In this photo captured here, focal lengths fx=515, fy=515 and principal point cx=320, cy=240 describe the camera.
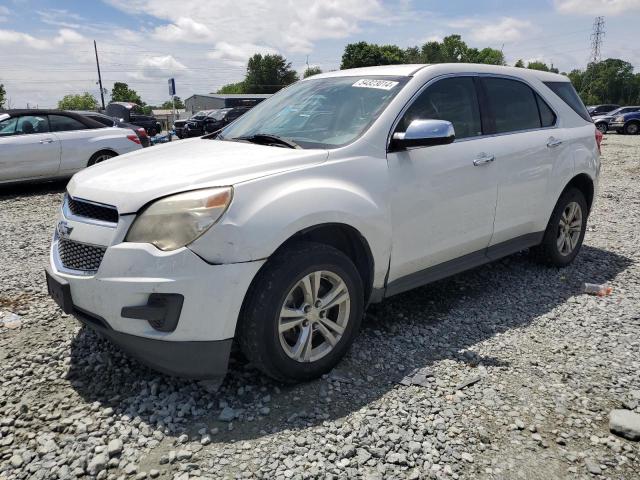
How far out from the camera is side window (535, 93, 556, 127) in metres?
4.42

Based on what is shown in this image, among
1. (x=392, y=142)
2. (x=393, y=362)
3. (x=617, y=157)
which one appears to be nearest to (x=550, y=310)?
(x=393, y=362)

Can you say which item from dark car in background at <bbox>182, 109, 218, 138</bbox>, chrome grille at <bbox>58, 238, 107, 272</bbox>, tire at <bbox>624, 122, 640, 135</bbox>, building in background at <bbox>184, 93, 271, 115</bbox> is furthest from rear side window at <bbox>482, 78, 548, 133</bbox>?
building in background at <bbox>184, 93, 271, 115</bbox>

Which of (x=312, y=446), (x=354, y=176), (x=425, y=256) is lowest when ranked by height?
(x=312, y=446)

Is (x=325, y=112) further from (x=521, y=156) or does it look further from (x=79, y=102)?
(x=79, y=102)

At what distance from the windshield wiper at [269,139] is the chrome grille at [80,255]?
4.05 feet

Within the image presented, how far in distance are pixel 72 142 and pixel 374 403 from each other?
874 cm

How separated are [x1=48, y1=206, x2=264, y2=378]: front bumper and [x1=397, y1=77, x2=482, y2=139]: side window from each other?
1602 millimetres

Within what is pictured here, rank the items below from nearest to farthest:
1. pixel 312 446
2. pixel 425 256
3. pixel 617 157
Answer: pixel 312 446
pixel 425 256
pixel 617 157

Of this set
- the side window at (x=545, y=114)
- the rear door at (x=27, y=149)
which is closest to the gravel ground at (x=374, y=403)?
the side window at (x=545, y=114)

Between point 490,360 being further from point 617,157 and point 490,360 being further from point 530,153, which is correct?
point 617,157

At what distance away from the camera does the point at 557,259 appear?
4789 mm

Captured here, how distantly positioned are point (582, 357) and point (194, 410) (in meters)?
2.40

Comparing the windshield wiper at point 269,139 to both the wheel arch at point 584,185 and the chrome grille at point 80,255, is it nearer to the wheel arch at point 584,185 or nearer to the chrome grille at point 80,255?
the chrome grille at point 80,255

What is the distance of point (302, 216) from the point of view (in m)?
2.64
